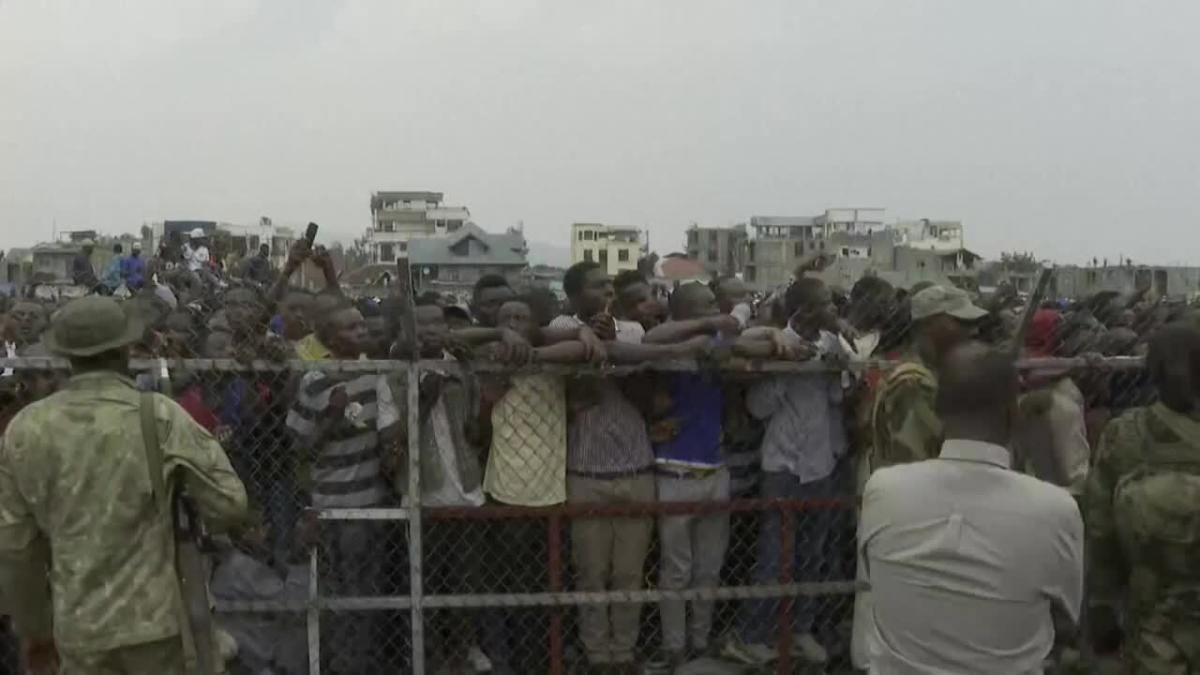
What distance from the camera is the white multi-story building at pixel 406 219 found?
33.2m

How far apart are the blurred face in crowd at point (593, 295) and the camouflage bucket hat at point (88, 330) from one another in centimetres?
261

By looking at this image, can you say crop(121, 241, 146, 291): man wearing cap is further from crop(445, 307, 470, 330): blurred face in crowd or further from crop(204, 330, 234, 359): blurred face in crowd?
crop(445, 307, 470, 330): blurred face in crowd

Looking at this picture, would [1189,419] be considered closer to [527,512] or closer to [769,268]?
[527,512]

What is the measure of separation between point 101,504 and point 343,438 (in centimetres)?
142

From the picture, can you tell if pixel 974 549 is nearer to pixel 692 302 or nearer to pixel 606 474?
pixel 606 474

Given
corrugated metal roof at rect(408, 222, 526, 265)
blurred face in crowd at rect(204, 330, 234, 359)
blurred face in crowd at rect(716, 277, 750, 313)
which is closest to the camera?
blurred face in crowd at rect(204, 330, 234, 359)

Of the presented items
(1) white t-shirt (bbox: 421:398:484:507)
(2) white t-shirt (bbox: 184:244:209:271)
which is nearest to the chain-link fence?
(1) white t-shirt (bbox: 421:398:484:507)

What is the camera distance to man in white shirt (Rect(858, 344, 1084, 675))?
9.23ft

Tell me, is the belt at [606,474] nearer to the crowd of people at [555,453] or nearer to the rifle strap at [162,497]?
the crowd of people at [555,453]

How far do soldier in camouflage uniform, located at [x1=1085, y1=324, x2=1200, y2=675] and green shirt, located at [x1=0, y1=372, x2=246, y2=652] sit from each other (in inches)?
116

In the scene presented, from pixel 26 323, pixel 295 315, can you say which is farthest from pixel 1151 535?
pixel 26 323

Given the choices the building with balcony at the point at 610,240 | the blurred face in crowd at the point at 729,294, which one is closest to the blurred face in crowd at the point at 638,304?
the blurred face in crowd at the point at 729,294

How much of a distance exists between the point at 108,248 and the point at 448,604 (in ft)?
79.7

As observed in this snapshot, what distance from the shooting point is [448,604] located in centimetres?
486
